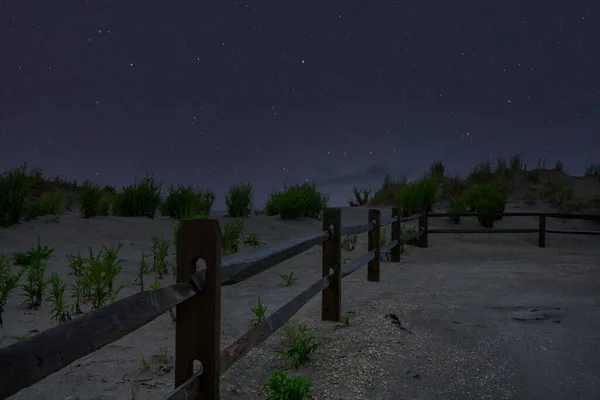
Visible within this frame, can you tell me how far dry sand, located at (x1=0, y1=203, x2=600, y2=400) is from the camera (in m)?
3.15

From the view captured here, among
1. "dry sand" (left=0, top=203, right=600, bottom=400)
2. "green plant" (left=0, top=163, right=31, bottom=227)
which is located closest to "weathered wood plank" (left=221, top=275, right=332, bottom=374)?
"dry sand" (left=0, top=203, right=600, bottom=400)

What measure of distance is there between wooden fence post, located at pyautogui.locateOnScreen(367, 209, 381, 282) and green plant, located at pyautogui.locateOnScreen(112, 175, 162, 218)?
7.61 meters

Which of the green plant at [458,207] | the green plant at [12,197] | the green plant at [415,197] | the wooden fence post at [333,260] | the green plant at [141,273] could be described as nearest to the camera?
the wooden fence post at [333,260]

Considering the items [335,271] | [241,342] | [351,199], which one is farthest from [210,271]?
[351,199]

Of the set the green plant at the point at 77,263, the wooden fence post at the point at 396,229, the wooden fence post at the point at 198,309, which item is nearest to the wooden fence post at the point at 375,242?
the wooden fence post at the point at 396,229

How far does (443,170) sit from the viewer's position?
25.4 m

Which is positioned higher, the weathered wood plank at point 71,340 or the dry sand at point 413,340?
the weathered wood plank at point 71,340

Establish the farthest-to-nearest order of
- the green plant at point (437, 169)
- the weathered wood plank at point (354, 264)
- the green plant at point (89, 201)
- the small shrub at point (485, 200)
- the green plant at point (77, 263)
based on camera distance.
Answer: the green plant at point (437, 169)
the small shrub at point (485, 200)
the green plant at point (89, 201)
the green plant at point (77, 263)
the weathered wood plank at point (354, 264)

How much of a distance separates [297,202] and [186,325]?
1232 cm

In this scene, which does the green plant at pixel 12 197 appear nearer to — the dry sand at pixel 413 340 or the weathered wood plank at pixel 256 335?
the dry sand at pixel 413 340

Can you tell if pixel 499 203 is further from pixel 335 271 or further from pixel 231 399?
pixel 231 399

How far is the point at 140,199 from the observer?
1271 cm

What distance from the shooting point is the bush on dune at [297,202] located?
14453 millimetres

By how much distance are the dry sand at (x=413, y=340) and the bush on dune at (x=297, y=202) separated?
631 centimetres
